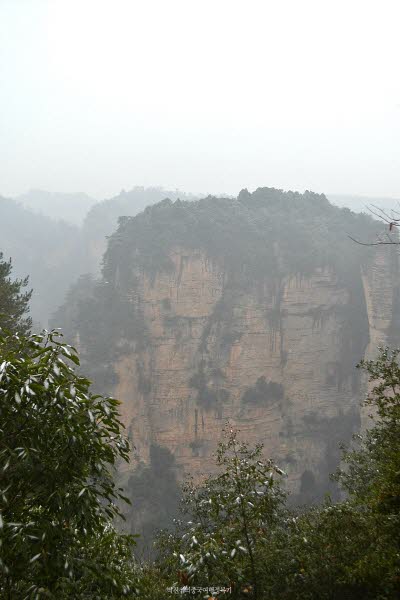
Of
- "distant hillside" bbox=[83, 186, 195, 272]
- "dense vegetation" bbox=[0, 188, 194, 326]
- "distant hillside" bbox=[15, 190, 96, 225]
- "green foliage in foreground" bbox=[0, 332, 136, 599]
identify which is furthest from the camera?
"distant hillside" bbox=[15, 190, 96, 225]

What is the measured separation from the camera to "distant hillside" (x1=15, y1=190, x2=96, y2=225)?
132 meters

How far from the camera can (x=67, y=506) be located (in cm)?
300

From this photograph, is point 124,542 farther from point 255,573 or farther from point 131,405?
point 131,405

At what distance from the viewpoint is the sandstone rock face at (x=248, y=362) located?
103ft

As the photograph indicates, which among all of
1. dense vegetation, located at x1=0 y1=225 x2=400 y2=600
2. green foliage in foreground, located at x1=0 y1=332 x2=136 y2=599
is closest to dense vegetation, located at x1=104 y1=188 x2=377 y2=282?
dense vegetation, located at x1=0 y1=225 x2=400 y2=600

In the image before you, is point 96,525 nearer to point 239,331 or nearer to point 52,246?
point 239,331

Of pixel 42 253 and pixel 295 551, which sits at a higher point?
pixel 42 253

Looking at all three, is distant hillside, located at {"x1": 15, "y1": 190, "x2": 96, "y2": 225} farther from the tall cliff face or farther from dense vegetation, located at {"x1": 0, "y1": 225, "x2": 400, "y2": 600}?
dense vegetation, located at {"x1": 0, "y1": 225, "x2": 400, "y2": 600}

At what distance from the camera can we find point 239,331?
108 feet

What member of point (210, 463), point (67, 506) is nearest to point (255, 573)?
point (67, 506)

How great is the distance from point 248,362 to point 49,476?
1190 inches

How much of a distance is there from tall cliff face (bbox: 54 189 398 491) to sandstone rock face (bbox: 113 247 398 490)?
84 millimetres

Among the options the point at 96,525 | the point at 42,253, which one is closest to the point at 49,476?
the point at 96,525

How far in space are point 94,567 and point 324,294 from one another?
33.9 metres
